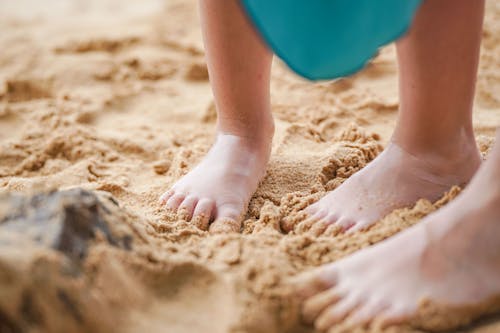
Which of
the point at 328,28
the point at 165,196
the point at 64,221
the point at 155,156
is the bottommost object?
the point at 155,156

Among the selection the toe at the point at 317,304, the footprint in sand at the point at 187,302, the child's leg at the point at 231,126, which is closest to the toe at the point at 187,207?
the child's leg at the point at 231,126

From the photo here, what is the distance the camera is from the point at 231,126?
1406 mm

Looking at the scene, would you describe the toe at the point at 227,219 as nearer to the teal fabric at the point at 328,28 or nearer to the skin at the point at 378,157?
the skin at the point at 378,157

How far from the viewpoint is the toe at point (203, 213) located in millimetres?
1221

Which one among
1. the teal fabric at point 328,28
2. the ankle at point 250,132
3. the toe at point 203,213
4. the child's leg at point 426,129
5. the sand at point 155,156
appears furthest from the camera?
the ankle at point 250,132

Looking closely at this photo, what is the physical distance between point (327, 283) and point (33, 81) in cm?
161

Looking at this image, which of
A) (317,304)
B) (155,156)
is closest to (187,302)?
(317,304)

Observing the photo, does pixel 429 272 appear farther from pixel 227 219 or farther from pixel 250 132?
pixel 250 132

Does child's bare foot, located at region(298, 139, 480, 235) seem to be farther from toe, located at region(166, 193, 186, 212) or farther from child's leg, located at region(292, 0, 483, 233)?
toe, located at region(166, 193, 186, 212)

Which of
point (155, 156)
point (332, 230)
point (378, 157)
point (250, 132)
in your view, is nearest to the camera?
point (332, 230)

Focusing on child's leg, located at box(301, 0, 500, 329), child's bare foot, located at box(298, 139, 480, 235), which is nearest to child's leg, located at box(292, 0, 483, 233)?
child's bare foot, located at box(298, 139, 480, 235)

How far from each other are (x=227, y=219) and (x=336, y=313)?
42 cm

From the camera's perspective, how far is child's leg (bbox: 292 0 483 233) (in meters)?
1.08

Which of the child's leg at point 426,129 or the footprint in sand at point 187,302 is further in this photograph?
the child's leg at point 426,129
